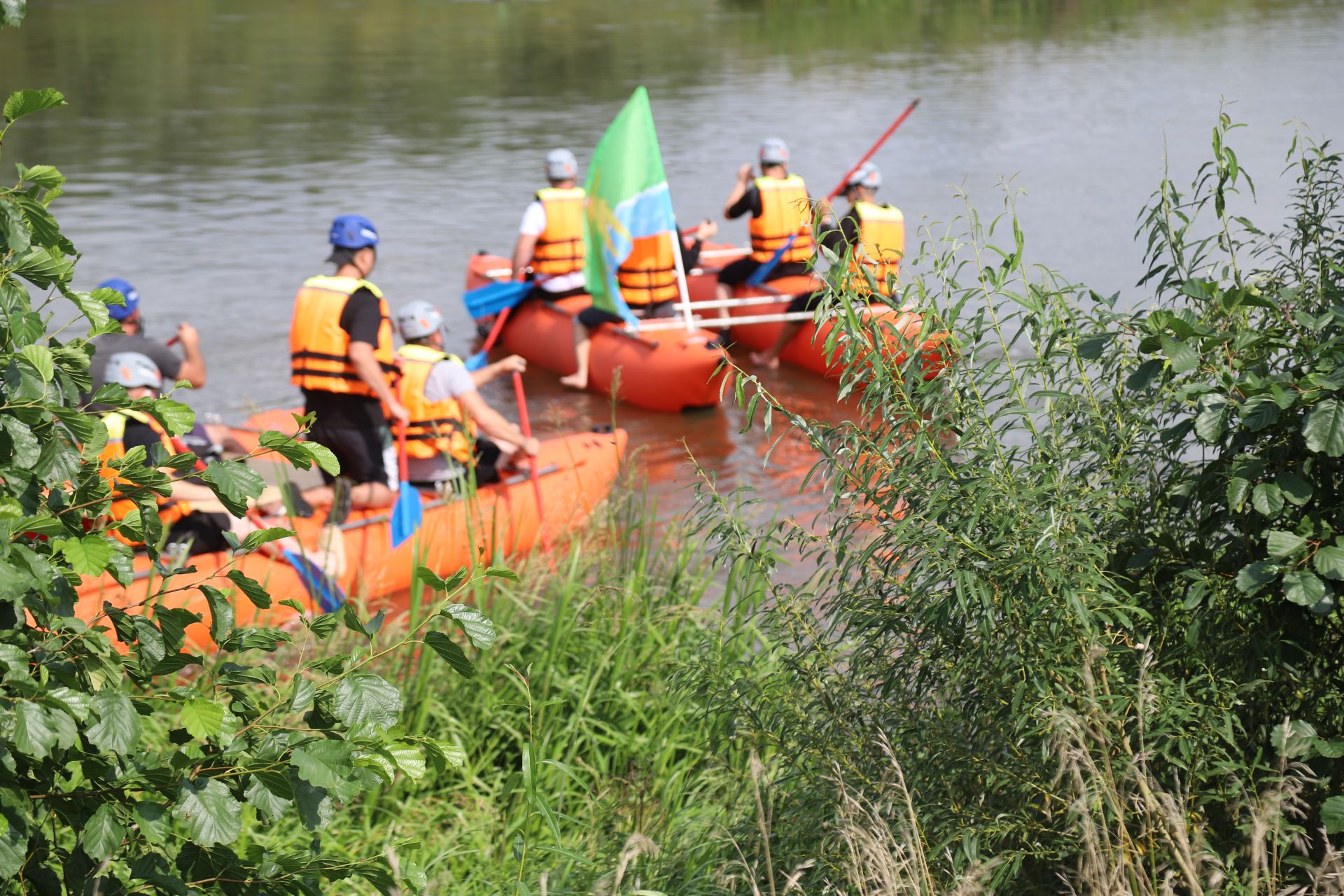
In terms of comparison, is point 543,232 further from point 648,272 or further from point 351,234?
point 351,234

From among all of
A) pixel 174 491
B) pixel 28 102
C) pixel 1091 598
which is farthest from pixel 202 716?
pixel 174 491

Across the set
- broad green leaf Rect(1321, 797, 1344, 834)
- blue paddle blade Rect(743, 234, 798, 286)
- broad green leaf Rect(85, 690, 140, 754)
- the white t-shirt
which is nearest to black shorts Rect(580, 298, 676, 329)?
the white t-shirt

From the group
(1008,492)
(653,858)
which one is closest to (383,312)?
(653,858)

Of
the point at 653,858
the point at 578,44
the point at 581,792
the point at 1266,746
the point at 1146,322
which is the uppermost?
the point at 578,44

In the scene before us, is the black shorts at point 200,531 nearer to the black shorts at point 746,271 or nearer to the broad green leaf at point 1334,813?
the broad green leaf at point 1334,813

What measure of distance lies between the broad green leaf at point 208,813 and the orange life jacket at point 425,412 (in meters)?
4.58

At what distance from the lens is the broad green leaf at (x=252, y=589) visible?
1980 millimetres

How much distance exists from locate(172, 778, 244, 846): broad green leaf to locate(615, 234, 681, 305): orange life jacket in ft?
26.7

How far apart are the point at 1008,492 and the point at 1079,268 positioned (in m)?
10.8

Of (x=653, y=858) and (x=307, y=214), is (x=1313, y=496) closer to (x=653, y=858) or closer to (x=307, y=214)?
(x=653, y=858)

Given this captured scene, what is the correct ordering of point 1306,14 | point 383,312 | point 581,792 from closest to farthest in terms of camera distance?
point 581,792 → point 383,312 → point 1306,14

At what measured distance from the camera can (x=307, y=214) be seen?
16328 millimetres

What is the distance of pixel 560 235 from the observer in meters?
10.5

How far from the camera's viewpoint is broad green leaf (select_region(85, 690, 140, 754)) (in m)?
1.81
